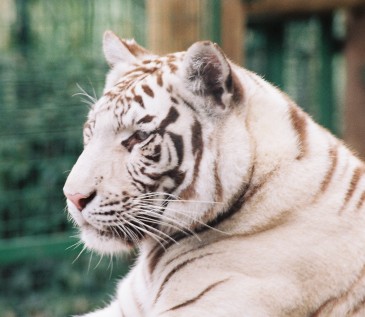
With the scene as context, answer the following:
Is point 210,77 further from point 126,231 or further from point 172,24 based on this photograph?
point 172,24

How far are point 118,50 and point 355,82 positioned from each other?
288cm

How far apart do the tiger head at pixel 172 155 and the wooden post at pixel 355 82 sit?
301 centimetres

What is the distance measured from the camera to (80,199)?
7.26 feet

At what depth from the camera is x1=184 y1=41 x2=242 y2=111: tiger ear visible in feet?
7.25

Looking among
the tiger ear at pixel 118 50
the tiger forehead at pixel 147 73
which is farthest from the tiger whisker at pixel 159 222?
the tiger ear at pixel 118 50

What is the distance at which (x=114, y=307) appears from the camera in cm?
264

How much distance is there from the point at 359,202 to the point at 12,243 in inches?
99.4

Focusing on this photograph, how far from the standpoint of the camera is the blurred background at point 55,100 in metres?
4.25

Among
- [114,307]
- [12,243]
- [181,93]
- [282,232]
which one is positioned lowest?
[12,243]

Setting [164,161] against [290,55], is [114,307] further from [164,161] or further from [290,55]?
[290,55]

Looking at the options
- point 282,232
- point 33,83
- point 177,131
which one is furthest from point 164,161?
point 33,83

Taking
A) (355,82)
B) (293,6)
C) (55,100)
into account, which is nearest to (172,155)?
(55,100)

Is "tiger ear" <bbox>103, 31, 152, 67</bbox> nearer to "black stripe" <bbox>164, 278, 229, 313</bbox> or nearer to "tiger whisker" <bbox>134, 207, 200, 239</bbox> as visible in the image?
"tiger whisker" <bbox>134, 207, 200, 239</bbox>

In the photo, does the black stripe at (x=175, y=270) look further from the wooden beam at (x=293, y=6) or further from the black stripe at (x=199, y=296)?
the wooden beam at (x=293, y=6)
